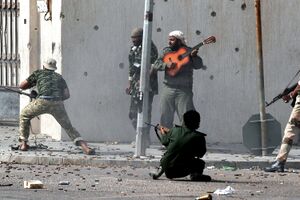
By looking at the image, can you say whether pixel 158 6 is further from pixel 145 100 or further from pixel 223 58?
pixel 145 100

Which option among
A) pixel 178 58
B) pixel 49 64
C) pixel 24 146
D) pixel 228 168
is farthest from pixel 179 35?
pixel 24 146

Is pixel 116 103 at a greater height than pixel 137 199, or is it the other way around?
pixel 116 103

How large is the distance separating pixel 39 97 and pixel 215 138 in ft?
12.3

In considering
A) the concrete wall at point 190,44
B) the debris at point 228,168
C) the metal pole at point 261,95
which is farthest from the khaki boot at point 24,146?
the metal pole at point 261,95

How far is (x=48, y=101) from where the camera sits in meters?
19.4

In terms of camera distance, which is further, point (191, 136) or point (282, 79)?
point (282, 79)

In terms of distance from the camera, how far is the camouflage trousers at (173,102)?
1992cm

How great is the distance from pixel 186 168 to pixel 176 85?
14.9 ft

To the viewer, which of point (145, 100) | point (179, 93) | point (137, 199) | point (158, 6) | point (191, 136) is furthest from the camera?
point (158, 6)

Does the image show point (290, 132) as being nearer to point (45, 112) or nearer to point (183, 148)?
point (183, 148)

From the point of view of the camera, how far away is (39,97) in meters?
19.4

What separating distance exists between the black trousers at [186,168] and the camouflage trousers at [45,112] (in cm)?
408

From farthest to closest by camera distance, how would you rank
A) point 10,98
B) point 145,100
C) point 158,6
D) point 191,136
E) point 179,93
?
point 10,98 < point 158,6 < point 179,93 < point 145,100 < point 191,136

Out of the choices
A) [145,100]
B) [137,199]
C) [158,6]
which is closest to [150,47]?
[145,100]
